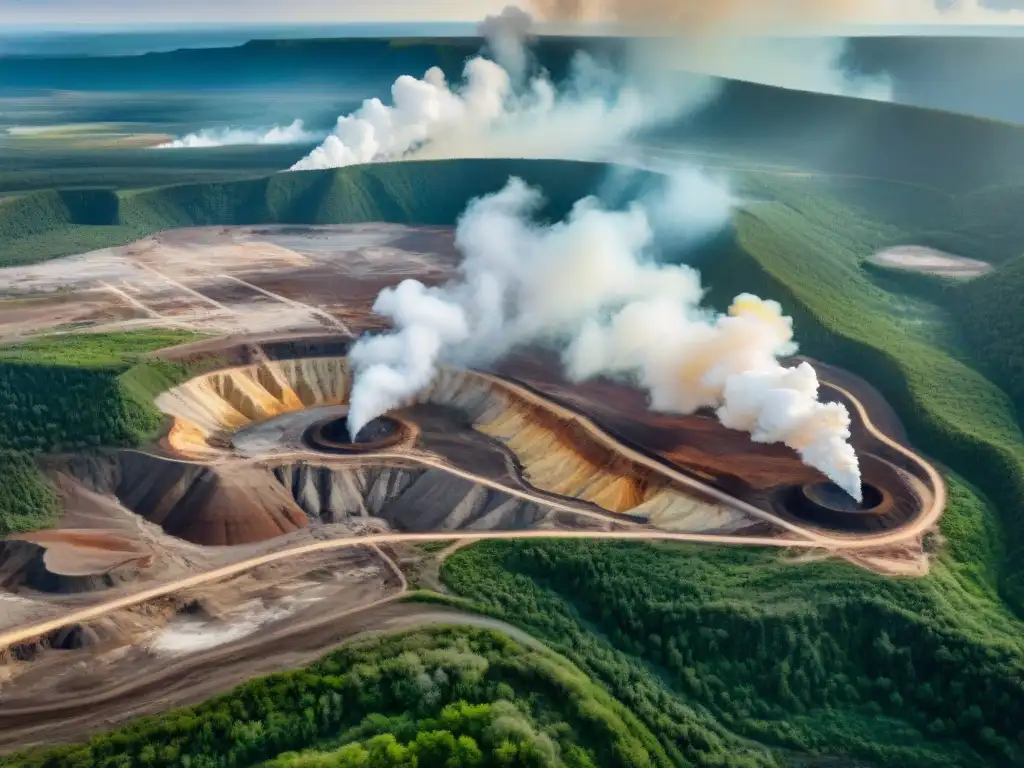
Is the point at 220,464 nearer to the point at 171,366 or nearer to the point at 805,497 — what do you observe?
the point at 171,366

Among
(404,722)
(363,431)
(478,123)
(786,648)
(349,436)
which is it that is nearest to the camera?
(404,722)

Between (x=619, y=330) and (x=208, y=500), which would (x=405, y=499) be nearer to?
(x=208, y=500)

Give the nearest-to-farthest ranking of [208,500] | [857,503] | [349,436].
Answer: [857,503]
[208,500]
[349,436]

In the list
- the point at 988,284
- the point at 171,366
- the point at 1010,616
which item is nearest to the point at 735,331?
the point at 1010,616

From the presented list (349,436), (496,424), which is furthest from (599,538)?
(349,436)

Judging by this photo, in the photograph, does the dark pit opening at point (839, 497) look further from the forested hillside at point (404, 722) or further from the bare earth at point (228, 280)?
the bare earth at point (228, 280)

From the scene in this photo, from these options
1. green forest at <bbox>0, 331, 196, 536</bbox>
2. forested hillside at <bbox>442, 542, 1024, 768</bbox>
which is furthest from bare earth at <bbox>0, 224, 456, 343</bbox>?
forested hillside at <bbox>442, 542, 1024, 768</bbox>
